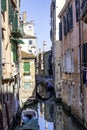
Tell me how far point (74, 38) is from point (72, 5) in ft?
8.51

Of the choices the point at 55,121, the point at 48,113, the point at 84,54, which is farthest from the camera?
the point at 48,113

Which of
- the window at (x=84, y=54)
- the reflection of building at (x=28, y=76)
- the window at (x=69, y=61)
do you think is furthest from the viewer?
the reflection of building at (x=28, y=76)

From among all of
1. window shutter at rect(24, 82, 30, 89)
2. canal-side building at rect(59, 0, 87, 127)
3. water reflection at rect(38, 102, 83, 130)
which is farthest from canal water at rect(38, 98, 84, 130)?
window shutter at rect(24, 82, 30, 89)

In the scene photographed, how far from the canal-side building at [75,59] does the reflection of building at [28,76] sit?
25.0 ft

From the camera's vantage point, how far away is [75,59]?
29.4m

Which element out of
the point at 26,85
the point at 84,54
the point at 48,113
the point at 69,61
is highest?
the point at 84,54

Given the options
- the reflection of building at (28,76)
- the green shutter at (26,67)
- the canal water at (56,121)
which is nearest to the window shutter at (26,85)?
the reflection of building at (28,76)

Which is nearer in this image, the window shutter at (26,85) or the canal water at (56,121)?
the canal water at (56,121)

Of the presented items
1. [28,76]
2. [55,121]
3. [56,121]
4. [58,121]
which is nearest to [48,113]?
[55,121]

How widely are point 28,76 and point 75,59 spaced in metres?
16.0

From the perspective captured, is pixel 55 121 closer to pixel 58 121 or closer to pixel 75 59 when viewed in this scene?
pixel 58 121

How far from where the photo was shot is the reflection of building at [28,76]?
43938mm

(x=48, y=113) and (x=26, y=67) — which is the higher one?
(x=26, y=67)

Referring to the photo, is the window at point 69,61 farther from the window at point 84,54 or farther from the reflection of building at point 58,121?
the window at point 84,54
